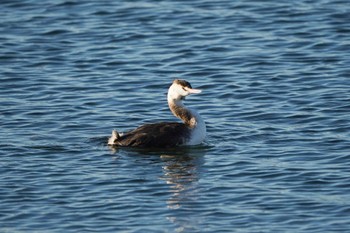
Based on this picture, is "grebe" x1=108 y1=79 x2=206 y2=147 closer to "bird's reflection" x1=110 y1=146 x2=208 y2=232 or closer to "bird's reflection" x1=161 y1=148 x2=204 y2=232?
"bird's reflection" x1=110 y1=146 x2=208 y2=232

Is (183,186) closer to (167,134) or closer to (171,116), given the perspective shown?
(167,134)

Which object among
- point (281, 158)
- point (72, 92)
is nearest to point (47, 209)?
point (281, 158)

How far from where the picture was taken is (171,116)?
1783 centimetres

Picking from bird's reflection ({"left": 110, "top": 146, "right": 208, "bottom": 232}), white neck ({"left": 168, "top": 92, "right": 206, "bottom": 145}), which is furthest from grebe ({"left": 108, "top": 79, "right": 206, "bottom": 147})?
bird's reflection ({"left": 110, "top": 146, "right": 208, "bottom": 232})

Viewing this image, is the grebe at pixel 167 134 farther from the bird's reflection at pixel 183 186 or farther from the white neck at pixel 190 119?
the bird's reflection at pixel 183 186

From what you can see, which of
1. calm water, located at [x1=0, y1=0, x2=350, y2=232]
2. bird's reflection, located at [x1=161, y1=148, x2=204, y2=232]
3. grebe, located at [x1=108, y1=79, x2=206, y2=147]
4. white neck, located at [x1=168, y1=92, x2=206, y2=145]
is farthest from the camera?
white neck, located at [x1=168, y1=92, x2=206, y2=145]

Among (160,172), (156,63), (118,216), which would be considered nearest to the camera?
(118,216)

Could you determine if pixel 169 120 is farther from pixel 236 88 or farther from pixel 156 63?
pixel 156 63

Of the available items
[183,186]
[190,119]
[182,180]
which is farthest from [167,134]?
[183,186]

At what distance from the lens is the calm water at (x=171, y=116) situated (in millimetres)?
13227

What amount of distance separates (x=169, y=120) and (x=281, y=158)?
9.56 feet

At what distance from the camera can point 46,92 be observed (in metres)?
19.2

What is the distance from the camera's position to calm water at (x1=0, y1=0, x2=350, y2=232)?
13227mm

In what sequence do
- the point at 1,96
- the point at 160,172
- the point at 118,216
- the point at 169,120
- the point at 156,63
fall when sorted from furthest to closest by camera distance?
the point at 156,63
the point at 1,96
the point at 169,120
the point at 160,172
the point at 118,216
